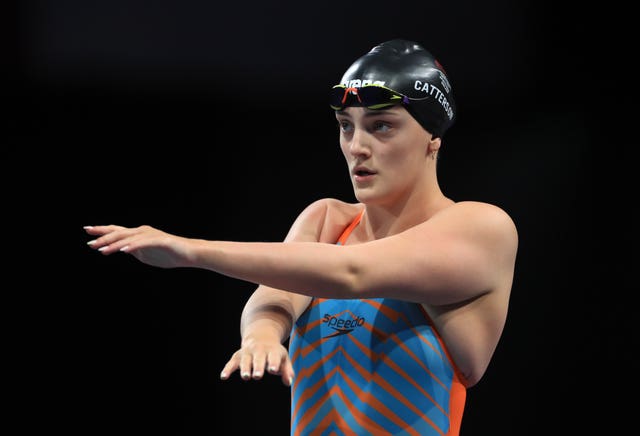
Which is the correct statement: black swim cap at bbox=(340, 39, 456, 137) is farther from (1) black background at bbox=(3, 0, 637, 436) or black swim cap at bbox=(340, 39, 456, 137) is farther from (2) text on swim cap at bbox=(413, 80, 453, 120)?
(1) black background at bbox=(3, 0, 637, 436)

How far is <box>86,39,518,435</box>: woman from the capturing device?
2.85 m

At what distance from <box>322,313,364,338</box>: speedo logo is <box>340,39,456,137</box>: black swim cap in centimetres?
69

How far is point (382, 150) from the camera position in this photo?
3.02 metres

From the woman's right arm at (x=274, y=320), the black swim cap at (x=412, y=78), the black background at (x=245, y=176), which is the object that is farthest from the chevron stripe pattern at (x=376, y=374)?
the black background at (x=245, y=176)

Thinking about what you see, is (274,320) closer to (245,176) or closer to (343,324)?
(343,324)

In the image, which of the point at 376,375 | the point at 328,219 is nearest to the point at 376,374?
the point at 376,375

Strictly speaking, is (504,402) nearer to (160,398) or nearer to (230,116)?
(160,398)

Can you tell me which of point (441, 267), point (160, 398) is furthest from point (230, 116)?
point (441, 267)

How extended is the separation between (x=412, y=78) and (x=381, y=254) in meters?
0.69

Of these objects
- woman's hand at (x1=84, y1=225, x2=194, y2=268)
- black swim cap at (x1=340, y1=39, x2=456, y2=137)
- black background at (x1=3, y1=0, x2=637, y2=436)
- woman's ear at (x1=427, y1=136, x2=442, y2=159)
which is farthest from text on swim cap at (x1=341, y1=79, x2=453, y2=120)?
black background at (x1=3, y1=0, x2=637, y2=436)

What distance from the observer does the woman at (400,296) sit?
2.85m

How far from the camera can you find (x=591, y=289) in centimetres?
493

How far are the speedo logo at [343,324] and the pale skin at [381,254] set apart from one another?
124mm

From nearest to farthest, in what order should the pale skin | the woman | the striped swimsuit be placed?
the pale skin
the woman
the striped swimsuit
